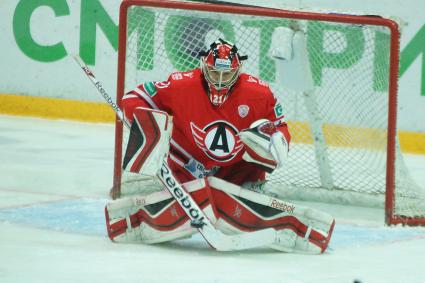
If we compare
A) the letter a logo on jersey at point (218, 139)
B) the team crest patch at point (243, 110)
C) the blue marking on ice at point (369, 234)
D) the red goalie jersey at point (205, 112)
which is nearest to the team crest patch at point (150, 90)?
the red goalie jersey at point (205, 112)

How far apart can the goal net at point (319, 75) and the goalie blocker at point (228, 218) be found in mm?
941

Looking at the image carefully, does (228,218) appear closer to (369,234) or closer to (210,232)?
(210,232)

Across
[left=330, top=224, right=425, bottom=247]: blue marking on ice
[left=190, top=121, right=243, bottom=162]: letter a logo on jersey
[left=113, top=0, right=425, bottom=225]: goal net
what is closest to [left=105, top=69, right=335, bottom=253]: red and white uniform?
[left=190, top=121, right=243, bottom=162]: letter a logo on jersey

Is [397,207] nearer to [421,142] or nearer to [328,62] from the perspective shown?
[328,62]

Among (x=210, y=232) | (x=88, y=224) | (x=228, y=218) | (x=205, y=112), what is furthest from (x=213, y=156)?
(x=88, y=224)

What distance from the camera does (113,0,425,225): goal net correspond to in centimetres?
483

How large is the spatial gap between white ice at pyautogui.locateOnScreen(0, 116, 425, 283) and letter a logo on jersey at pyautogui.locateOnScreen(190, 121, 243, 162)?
335 mm

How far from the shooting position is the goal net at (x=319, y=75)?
15.9 ft

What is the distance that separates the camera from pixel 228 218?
3.80m

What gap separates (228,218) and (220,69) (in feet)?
1.68

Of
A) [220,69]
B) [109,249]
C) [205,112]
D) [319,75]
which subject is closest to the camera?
[109,249]

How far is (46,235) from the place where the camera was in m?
3.89

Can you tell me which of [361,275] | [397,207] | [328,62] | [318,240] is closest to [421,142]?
[328,62]

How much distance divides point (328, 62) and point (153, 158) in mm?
1850
